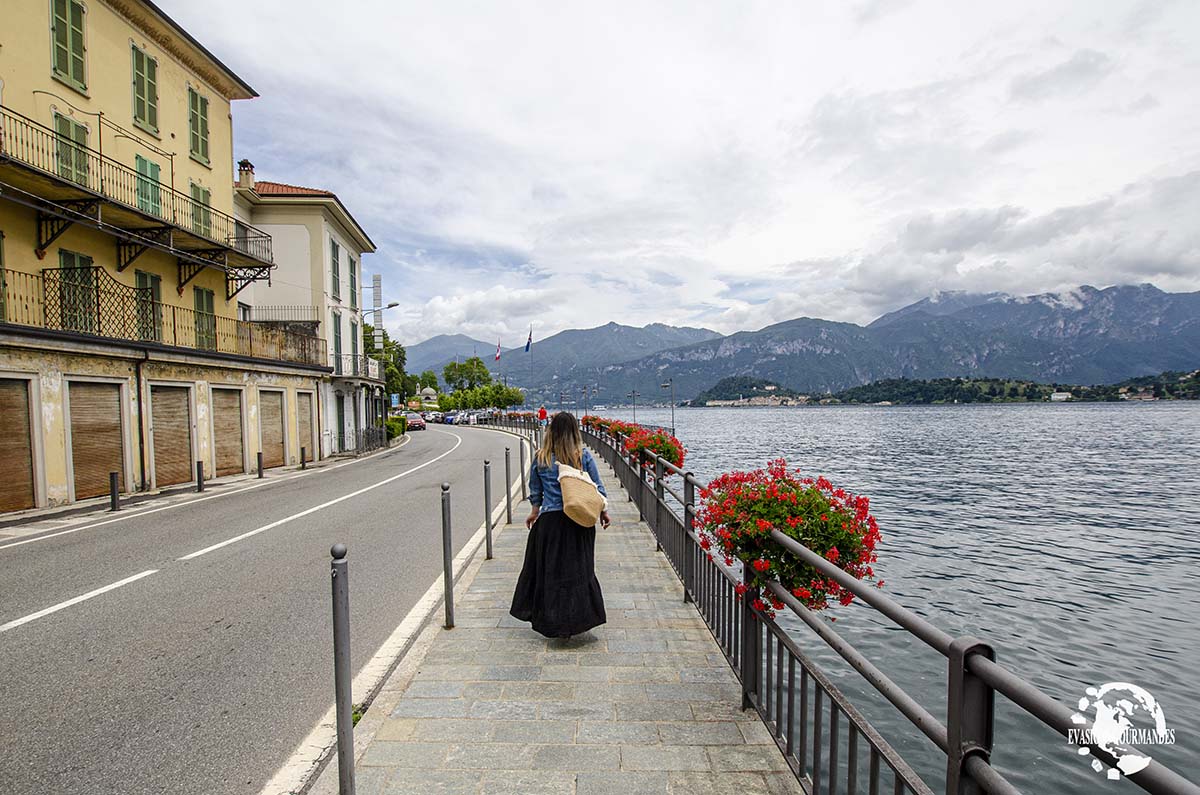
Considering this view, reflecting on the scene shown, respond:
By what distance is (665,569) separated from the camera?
793cm

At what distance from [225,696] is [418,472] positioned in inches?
658

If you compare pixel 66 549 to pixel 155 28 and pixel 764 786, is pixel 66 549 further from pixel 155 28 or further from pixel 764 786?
pixel 155 28

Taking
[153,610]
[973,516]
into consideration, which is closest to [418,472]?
[153,610]

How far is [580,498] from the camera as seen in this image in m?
5.07

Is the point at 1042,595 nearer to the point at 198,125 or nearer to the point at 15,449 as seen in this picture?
the point at 15,449

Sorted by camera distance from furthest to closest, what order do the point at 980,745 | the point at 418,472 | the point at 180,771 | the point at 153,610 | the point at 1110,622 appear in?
the point at 418,472
the point at 1110,622
the point at 153,610
the point at 180,771
the point at 980,745

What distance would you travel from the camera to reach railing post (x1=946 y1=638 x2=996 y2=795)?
1788 mm

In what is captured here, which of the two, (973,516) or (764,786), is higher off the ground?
(764,786)

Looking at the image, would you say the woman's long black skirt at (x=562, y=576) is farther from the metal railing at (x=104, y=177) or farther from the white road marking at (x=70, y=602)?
the metal railing at (x=104, y=177)

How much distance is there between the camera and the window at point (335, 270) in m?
31.5

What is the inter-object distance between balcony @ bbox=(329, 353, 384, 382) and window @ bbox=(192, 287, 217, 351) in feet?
26.7

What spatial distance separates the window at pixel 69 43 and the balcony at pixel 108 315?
4700mm

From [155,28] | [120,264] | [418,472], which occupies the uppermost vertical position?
[155,28]

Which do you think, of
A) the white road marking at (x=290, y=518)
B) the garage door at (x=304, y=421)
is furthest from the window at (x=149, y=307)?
the white road marking at (x=290, y=518)
